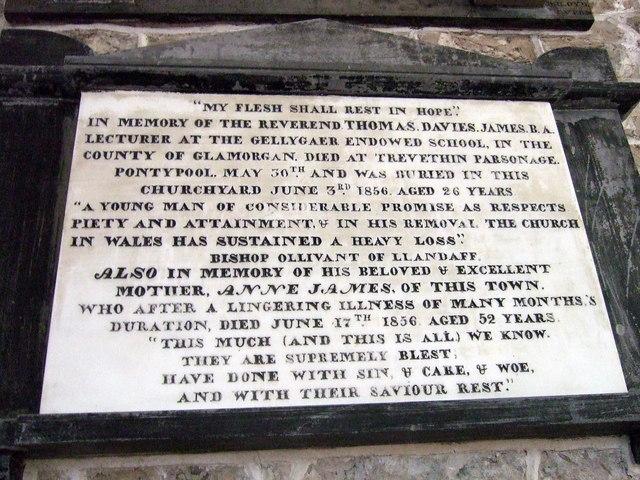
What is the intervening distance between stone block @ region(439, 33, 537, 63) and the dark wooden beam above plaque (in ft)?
0.24

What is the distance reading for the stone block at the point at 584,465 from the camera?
2.72 m

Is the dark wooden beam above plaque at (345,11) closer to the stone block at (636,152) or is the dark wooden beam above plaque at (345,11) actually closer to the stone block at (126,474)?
the stone block at (636,152)

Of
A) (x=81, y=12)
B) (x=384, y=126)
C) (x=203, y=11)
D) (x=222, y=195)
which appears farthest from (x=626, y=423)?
(x=81, y=12)

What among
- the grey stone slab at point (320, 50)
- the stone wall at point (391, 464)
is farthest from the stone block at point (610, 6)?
the stone wall at point (391, 464)

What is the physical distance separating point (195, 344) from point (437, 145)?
146cm

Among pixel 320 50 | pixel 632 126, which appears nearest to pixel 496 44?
pixel 632 126

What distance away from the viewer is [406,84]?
331 centimetres

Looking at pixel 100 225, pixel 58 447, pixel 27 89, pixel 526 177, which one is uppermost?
pixel 27 89

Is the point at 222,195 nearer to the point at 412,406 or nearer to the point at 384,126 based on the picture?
the point at 384,126

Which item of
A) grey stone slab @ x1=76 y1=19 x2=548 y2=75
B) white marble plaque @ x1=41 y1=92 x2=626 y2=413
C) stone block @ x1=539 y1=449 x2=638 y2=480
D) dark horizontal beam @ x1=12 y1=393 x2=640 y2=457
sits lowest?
stone block @ x1=539 y1=449 x2=638 y2=480

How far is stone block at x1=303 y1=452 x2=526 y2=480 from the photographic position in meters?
2.63

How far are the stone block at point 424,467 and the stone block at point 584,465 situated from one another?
108mm

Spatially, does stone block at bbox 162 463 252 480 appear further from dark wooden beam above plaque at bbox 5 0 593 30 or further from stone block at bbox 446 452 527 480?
dark wooden beam above plaque at bbox 5 0 593 30

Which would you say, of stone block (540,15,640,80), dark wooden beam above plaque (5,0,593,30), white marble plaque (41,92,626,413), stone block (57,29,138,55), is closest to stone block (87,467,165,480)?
white marble plaque (41,92,626,413)
